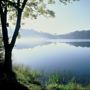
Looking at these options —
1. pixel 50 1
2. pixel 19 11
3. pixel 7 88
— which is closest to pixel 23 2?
pixel 19 11

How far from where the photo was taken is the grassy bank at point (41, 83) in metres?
17.4

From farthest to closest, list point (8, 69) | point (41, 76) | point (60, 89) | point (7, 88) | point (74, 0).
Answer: point (41, 76)
point (74, 0)
point (8, 69)
point (60, 89)
point (7, 88)

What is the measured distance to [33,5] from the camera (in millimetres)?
21891

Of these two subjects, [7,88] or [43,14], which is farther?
[43,14]

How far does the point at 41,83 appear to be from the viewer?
20422 mm

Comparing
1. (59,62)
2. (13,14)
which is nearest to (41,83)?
(13,14)

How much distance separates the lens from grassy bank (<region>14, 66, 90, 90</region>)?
17.4 meters

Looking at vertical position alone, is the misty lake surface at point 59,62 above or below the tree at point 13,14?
below

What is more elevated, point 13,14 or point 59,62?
point 13,14

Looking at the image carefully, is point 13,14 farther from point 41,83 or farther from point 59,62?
point 59,62

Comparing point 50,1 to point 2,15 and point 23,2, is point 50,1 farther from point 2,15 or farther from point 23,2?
point 2,15

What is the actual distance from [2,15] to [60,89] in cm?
681

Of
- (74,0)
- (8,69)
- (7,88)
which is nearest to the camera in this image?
(7,88)

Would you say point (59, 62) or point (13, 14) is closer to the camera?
point (13, 14)
